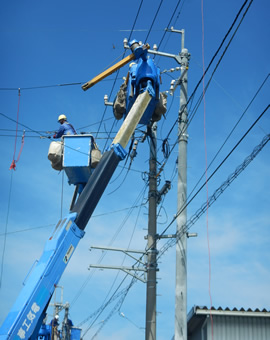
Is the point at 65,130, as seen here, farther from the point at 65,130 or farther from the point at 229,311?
the point at 229,311

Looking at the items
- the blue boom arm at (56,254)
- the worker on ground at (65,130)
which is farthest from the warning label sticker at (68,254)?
the worker on ground at (65,130)

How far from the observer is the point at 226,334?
14.5m

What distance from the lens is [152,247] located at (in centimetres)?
1680

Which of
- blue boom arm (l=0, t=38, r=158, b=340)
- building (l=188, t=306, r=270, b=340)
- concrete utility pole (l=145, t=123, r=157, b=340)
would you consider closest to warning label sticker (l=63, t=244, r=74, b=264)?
blue boom arm (l=0, t=38, r=158, b=340)

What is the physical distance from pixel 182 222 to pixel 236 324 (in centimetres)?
366

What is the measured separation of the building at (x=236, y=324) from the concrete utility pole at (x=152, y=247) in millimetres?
1653

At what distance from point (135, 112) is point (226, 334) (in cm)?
692

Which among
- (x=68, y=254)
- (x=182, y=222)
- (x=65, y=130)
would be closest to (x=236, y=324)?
Answer: (x=182, y=222)

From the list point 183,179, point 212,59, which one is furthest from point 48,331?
point 212,59

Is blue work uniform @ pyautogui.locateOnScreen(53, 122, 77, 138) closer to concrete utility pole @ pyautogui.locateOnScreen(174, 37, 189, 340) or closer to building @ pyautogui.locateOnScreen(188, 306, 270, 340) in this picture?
concrete utility pole @ pyautogui.locateOnScreen(174, 37, 189, 340)

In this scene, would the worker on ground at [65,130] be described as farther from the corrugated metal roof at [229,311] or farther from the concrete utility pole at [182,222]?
the corrugated metal roof at [229,311]

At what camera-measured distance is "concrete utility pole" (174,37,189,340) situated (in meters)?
12.7

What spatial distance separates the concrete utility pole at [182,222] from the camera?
41.8ft

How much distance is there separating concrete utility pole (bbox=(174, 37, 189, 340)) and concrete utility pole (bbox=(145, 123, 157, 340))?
250 cm
